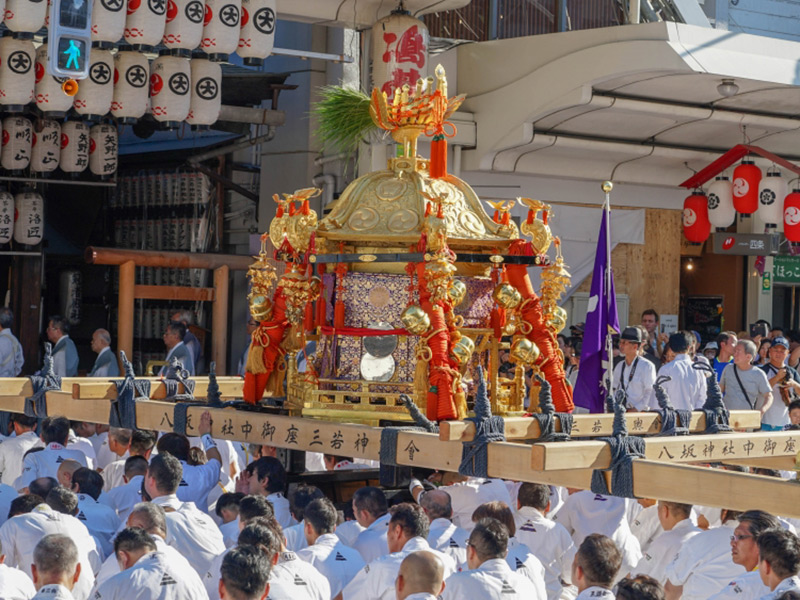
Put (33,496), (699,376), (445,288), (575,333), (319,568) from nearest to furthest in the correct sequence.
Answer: (445,288) < (319,568) < (33,496) < (699,376) < (575,333)

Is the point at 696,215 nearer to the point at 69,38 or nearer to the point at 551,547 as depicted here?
the point at 69,38

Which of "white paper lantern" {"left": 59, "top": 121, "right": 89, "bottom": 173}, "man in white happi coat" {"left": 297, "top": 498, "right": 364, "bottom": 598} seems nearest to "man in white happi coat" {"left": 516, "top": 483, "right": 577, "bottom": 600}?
"man in white happi coat" {"left": 297, "top": 498, "right": 364, "bottom": 598}

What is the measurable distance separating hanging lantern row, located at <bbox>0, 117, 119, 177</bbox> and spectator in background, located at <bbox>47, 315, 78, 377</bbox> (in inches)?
81.7

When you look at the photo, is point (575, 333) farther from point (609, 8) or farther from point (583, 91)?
point (609, 8)

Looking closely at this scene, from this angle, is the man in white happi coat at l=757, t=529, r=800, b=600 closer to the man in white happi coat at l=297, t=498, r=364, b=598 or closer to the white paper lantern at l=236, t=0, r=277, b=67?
the man in white happi coat at l=297, t=498, r=364, b=598

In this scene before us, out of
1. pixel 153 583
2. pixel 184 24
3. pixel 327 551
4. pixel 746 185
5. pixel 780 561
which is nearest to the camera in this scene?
pixel 780 561

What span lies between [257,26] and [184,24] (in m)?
0.76

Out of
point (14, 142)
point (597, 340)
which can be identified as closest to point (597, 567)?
point (597, 340)

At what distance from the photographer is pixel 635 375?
428 inches

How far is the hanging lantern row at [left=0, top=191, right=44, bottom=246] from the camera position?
47.5 ft

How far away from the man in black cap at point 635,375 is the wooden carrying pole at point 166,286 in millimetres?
5317

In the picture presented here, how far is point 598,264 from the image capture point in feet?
27.5

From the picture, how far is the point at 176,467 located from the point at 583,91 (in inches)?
279

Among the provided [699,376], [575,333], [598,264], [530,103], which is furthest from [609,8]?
[598,264]
